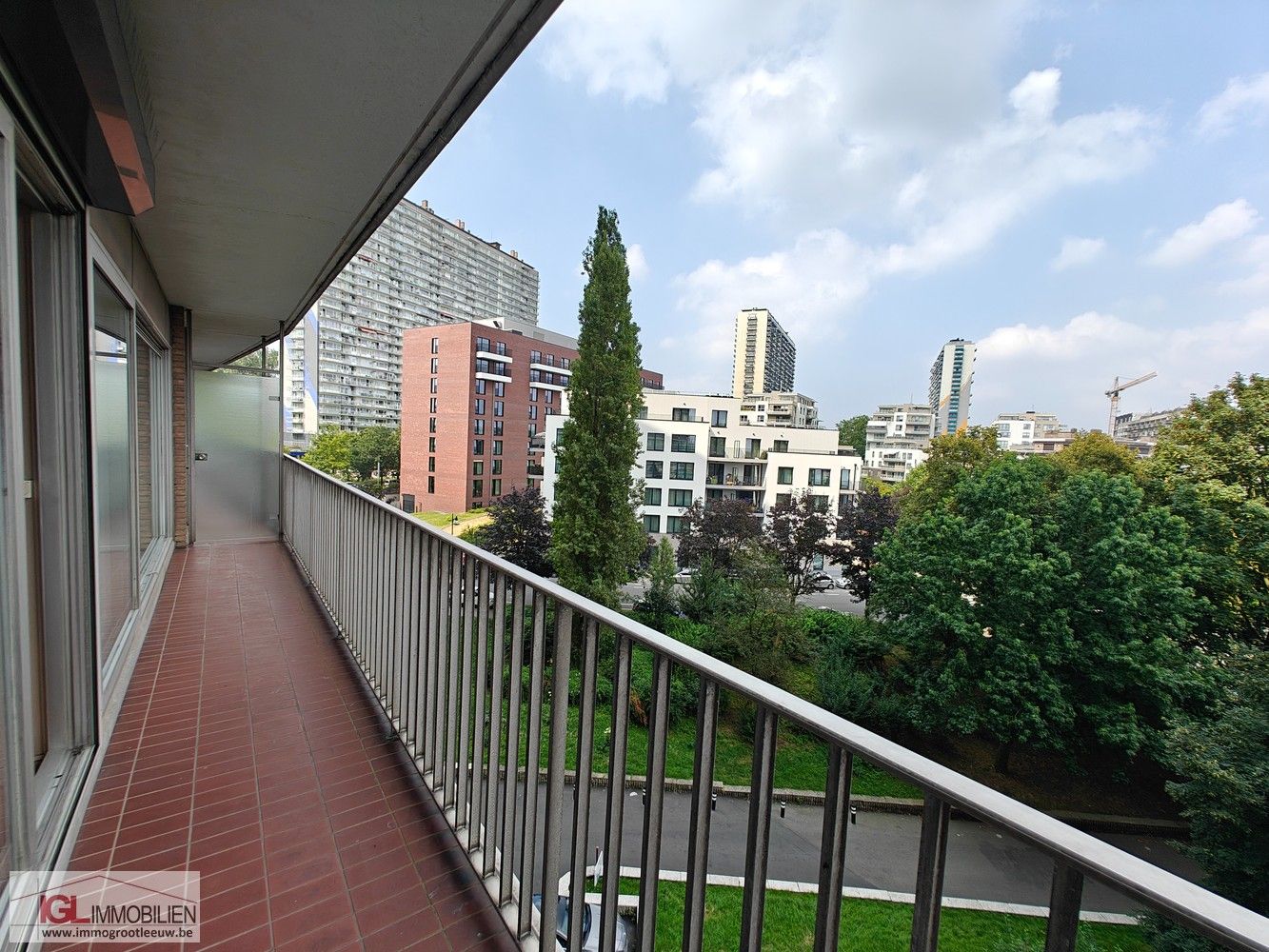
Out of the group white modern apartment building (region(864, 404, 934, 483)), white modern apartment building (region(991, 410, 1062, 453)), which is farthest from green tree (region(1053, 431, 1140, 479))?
white modern apartment building (region(991, 410, 1062, 453))

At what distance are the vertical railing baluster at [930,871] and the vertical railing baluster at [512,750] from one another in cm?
105

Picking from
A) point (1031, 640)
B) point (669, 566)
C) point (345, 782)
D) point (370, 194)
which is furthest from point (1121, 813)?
point (370, 194)

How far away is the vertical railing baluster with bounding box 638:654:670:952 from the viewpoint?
1081 millimetres

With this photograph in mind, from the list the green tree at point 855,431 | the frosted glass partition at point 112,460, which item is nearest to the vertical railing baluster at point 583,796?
the frosted glass partition at point 112,460

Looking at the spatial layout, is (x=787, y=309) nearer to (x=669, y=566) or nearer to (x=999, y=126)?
(x=999, y=126)

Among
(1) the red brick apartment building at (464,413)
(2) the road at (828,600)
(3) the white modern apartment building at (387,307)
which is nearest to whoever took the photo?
(2) the road at (828,600)

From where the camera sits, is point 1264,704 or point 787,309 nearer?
point 1264,704

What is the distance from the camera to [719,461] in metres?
32.8

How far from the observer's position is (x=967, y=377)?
117938 millimetres

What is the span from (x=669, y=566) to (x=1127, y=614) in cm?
1118

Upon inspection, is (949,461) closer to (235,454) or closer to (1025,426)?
(235,454)

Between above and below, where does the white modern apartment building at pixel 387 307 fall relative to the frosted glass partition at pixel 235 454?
above

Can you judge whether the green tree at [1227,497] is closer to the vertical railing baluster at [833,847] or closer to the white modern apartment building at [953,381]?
the vertical railing baluster at [833,847]

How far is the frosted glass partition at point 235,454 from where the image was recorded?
6379 mm
